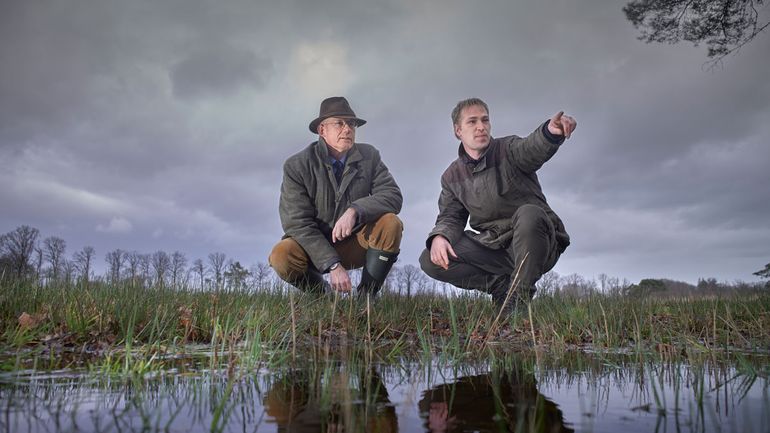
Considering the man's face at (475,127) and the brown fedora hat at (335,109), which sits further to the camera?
the brown fedora hat at (335,109)

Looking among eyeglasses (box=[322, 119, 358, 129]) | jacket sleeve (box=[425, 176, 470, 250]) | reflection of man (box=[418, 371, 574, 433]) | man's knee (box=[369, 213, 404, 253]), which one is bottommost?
reflection of man (box=[418, 371, 574, 433])

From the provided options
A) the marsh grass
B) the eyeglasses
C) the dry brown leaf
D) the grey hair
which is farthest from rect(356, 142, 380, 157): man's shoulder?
the dry brown leaf

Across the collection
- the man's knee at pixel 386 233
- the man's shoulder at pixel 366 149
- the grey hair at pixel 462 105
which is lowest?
the man's knee at pixel 386 233

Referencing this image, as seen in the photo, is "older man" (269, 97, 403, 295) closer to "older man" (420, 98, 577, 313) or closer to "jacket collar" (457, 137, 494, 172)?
"older man" (420, 98, 577, 313)

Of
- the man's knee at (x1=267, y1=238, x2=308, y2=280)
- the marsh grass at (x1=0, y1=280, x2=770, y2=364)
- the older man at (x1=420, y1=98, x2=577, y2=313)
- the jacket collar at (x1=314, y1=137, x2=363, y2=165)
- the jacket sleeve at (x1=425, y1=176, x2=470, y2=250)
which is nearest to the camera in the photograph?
the marsh grass at (x1=0, y1=280, x2=770, y2=364)

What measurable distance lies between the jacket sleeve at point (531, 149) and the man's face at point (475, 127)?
32 cm

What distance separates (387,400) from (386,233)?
424cm

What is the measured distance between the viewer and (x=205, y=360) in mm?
2904

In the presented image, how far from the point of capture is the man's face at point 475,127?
19.9 ft

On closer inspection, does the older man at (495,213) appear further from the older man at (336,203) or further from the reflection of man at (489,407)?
the reflection of man at (489,407)

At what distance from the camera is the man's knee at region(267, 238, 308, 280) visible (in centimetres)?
632

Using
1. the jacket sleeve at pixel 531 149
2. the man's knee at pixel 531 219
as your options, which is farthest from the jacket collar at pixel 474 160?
the man's knee at pixel 531 219

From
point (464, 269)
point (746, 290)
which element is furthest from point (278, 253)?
point (746, 290)

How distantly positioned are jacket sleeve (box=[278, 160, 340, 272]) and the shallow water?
3227mm
